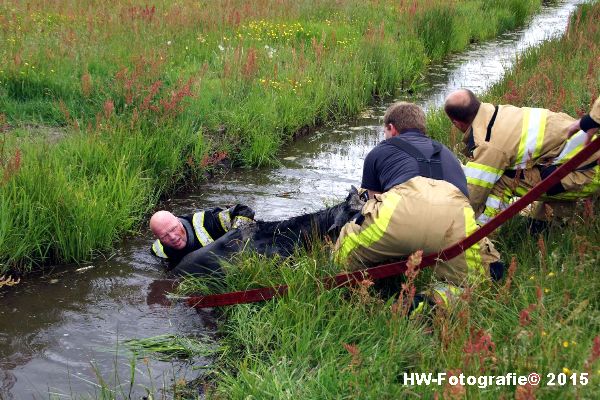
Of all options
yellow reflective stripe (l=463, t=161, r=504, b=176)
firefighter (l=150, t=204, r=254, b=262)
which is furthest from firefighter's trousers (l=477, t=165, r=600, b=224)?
firefighter (l=150, t=204, r=254, b=262)

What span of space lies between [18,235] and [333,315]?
267 centimetres

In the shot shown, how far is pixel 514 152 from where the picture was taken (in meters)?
5.16

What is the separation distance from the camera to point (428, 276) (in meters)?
4.72

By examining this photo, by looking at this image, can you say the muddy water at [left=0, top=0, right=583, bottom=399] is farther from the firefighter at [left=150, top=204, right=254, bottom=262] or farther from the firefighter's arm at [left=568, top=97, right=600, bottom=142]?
the firefighter's arm at [left=568, top=97, right=600, bottom=142]

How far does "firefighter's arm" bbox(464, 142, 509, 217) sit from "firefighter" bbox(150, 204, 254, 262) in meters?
1.91

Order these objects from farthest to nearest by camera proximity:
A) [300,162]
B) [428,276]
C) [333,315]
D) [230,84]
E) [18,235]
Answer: [230,84]
[300,162]
[18,235]
[428,276]
[333,315]

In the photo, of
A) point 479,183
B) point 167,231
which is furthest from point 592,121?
point 167,231

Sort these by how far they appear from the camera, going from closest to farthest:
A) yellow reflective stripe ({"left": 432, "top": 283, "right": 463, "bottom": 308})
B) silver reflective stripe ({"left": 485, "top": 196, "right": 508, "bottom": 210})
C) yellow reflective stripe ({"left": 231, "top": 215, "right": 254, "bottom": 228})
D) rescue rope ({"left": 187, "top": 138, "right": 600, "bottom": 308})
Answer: rescue rope ({"left": 187, "top": 138, "right": 600, "bottom": 308}), yellow reflective stripe ({"left": 432, "top": 283, "right": 463, "bottom": 308}), silver reflective stripe ({"left": 485, "top": 196, "right": 508, "bottom": 210}), yellow reflective stripe ({"left": 231, "top": 215, "right": 254, "bottom": 228})

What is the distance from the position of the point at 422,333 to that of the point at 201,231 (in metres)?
2.81

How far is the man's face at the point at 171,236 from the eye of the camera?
5.92m

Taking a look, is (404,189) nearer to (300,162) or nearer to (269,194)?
(269,194)

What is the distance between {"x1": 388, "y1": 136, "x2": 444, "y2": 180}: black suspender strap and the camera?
15.2 ft

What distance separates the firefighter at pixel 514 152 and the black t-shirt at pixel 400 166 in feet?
1.50

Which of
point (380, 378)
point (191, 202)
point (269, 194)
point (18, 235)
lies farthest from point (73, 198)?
point (380, 378)
